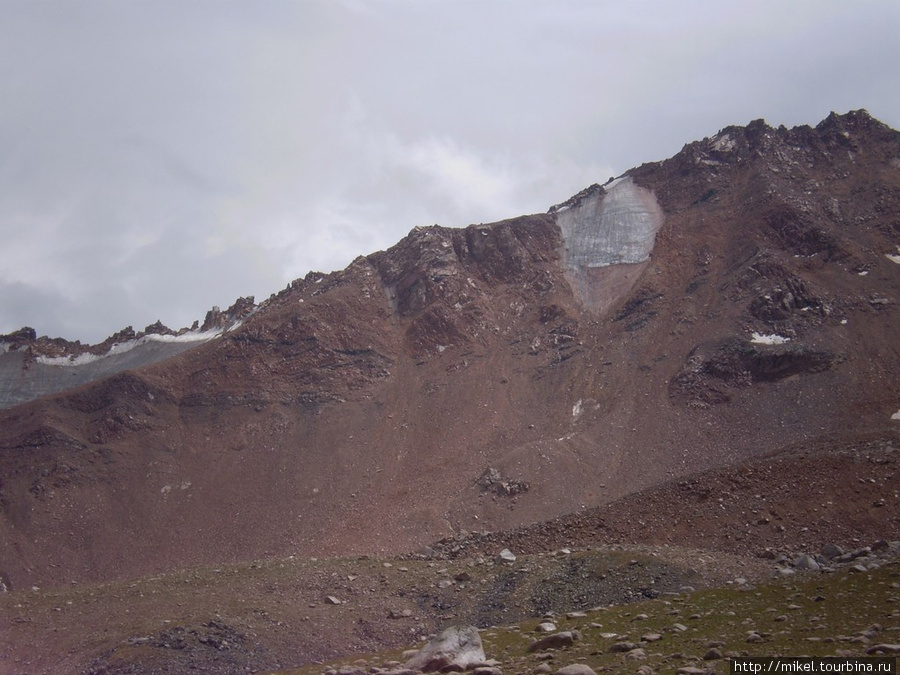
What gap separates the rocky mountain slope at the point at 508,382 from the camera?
62.4 metres

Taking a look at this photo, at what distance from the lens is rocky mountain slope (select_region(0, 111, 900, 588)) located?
205 feet

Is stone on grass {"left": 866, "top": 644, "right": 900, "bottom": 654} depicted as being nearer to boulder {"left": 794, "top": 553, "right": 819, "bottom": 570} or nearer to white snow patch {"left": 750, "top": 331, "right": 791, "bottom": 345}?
boulder {"left": 794, "top": 553, "right": 819, "bottom": 570}

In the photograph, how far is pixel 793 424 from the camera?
6216 cm

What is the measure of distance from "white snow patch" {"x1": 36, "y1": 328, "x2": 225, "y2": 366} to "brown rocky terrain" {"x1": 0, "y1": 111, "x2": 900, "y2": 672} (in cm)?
1943

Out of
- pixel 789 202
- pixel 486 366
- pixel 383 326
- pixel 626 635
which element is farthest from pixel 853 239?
pixel 626 635

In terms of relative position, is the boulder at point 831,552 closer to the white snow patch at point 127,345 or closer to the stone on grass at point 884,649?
the stone on grass at point 884,649

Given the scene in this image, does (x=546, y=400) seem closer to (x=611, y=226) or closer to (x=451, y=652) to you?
(x=611, y=226)

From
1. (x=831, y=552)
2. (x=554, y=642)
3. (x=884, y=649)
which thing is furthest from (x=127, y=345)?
(x=884, y=649)

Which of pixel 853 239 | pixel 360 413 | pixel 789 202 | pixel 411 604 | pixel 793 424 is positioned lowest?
pixel 411 604

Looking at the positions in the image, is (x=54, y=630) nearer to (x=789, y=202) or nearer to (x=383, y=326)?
(x=383, y=326)

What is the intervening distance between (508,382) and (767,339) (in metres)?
26.2

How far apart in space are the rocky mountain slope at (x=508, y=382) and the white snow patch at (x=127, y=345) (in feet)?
69.1

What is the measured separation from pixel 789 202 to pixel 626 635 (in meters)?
84.0

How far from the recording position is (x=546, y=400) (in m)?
76.9
